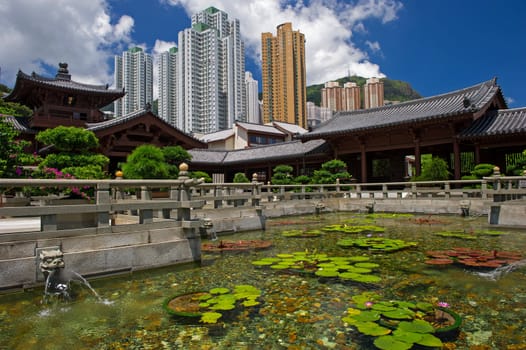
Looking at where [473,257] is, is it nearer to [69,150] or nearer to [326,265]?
[326,265]

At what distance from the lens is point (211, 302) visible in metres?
4.96

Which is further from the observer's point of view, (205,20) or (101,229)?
(205,20)

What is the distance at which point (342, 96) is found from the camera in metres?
100

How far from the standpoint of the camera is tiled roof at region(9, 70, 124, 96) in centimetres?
2756

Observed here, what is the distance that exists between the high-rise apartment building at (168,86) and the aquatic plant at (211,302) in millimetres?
82075

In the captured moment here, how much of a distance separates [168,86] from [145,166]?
73110mm

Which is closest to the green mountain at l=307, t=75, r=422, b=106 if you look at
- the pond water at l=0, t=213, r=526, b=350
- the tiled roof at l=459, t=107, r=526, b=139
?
the tiled roof at l=459, t=107, r=526, b=139

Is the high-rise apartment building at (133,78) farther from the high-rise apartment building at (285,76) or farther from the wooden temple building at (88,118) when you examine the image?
the wooden temple building at (88,118)

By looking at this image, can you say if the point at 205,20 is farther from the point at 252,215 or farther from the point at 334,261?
the point at 334,261

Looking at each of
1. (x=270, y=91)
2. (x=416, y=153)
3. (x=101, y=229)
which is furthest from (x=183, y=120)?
(x=101, y=229)

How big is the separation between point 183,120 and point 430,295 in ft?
254

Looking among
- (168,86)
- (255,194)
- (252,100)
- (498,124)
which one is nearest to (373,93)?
(252,100)

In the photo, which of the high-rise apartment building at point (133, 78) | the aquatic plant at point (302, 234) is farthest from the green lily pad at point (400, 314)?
the high-rise apartment building at point (133, 78)

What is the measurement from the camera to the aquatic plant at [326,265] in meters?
6.22
